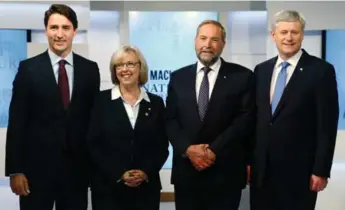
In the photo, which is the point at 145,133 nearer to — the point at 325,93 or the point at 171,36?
the point at 325,93

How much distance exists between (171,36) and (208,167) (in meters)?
2.50

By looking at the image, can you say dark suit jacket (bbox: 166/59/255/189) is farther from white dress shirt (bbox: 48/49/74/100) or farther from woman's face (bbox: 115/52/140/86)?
white dress shirt (bbox: 48/49/74/100)

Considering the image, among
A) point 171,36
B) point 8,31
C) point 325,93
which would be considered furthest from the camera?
point 171,36

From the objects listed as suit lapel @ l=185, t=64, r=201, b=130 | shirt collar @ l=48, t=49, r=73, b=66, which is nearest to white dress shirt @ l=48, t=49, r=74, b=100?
shirt collar @ l=48, t=49, r=73, b=66

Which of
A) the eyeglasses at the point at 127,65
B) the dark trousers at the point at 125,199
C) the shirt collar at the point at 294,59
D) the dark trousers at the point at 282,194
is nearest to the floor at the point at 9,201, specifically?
the dark trousers at the point at 282,194

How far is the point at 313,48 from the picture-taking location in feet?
16.5

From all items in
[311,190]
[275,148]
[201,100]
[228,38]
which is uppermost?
[228,38]

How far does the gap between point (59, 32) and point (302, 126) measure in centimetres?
149

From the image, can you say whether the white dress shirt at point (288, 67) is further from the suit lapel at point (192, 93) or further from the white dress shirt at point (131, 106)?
the white dress shirt at point (131, 106)

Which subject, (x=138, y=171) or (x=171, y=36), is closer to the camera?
Result: (x=138, y=171)

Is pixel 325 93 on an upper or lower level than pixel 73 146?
upper

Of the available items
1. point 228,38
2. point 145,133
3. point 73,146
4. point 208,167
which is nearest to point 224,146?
point 208,167

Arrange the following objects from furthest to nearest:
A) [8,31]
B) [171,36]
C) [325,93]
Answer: [171,36] < [8,31] < [325,93]

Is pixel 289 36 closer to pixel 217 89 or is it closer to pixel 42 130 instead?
pixel 217 89
